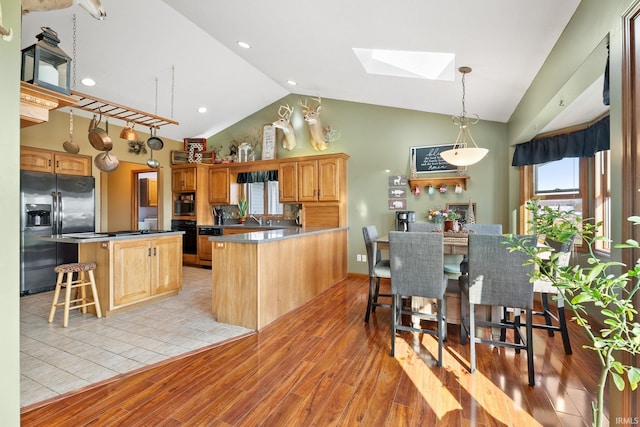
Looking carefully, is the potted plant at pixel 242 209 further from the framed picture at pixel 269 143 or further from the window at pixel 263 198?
the framed picture at pixel 269 143

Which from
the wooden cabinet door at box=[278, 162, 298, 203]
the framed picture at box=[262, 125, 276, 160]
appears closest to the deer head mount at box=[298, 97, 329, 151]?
the wooden cabinet door at box=[278, 162, 298, 203]

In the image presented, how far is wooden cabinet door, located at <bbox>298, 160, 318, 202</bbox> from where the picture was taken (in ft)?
17.4

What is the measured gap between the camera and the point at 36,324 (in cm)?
308

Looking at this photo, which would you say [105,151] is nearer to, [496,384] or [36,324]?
[36,324]

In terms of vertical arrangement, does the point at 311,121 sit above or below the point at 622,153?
above

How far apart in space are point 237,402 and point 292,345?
81 centimetres

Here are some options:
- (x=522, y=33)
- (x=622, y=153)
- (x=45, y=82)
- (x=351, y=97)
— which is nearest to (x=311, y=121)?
(x=351, y=97)

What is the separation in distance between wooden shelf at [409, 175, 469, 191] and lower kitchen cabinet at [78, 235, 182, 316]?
365cm

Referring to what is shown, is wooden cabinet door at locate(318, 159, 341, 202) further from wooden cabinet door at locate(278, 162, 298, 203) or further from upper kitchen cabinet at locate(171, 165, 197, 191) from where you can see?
upper kitchen cabinet at locate(171, 165, 197, 191)

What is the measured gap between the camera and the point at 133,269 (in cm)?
351

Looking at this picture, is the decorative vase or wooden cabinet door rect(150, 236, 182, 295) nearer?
the decorative vase

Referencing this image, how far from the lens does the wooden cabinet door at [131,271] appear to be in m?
3.34

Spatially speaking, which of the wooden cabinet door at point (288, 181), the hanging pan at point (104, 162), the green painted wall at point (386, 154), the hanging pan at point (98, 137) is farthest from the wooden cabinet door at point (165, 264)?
the green painted wall at point (386, 154)

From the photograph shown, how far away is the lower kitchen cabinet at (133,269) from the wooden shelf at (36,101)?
5.64 feet
